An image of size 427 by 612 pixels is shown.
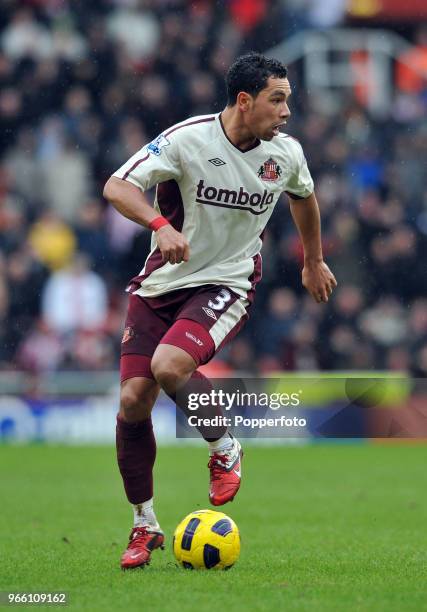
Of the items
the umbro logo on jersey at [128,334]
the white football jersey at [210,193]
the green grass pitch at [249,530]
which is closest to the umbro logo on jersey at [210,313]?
the white football jersey at [210,193]

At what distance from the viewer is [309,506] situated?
33.1ft

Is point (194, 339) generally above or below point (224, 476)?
above

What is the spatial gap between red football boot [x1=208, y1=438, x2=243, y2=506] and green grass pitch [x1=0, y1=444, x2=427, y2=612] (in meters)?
0.37

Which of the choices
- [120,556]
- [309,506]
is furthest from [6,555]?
[309,506]

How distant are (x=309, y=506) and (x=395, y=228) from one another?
25.3ft

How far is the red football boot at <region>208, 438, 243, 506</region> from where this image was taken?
649 cm

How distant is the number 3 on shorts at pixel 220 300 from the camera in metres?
6.62

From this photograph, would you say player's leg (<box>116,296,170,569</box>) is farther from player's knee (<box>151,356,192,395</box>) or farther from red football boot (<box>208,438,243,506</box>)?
red football boot (<box>208,438,243,506</box>)

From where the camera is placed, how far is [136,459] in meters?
6.71

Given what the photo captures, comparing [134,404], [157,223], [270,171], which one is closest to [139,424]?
[134,404]

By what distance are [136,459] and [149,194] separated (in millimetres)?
10367

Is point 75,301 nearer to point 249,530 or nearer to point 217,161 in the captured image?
point 249,530

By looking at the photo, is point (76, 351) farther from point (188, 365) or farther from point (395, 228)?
point (188, 365)

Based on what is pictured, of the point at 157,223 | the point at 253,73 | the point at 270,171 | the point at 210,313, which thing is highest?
the point at 253,73
